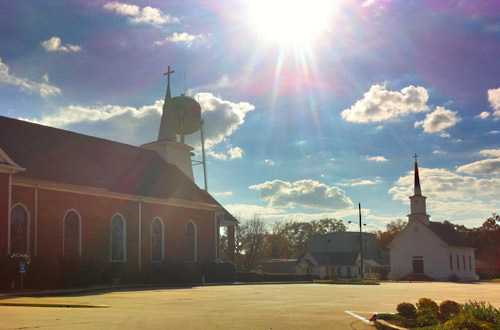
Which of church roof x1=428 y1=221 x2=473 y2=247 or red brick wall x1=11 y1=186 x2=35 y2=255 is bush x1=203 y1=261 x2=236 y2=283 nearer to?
red brick wall x1=11 y1=186 x2=35 y2=255

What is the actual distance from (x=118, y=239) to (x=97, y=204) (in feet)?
10.7

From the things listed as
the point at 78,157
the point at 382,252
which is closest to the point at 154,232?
the point at 78,157

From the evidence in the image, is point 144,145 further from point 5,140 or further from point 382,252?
point 382,252

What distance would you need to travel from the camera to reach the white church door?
229 feet

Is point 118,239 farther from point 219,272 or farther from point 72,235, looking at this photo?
point 219,272

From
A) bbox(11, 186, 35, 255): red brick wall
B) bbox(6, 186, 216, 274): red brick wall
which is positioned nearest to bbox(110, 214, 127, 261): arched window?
bbox(6, 186, 216, 274): red brick wall

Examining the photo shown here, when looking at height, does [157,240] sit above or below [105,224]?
below

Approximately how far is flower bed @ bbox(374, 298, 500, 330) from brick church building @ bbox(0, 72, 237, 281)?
74.5ft

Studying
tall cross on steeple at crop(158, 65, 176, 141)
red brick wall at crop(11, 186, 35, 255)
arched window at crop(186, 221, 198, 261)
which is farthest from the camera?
tall cross on steeple at crop(158, 65, 176, 141)

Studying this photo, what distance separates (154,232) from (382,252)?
8078 cm

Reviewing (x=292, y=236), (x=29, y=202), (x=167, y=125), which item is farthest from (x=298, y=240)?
(x=29, y=202)

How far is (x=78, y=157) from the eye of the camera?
37438 mm

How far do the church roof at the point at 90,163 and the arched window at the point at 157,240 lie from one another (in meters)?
2.11

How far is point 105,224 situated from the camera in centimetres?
3578
